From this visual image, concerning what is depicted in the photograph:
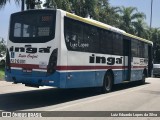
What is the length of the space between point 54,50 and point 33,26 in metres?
1.37

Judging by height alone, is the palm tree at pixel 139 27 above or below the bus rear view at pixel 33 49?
above

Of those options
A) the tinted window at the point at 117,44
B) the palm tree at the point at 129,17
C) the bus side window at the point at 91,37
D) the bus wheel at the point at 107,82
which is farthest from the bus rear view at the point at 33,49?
the palm tree at the point at 129,17

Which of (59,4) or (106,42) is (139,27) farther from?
(106,42)

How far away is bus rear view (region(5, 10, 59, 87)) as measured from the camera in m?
12.4

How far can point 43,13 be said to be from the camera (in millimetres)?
12883

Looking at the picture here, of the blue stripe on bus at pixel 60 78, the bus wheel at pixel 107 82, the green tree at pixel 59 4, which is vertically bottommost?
the bus wheel at pixel 107 82

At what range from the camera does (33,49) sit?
12812mm

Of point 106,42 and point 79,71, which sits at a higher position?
point 106,42

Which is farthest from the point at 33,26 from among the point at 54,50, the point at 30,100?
the point at 30,100

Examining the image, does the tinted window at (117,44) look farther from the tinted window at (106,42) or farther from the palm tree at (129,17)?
the palm tree at (129,17)

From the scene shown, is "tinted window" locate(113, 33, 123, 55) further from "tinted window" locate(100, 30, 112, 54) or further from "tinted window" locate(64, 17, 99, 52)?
"tinted window" locate(64, 17, 99, 52)

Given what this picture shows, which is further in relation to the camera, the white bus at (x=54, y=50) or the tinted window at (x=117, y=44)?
the tinted window at (x=117, y=44)

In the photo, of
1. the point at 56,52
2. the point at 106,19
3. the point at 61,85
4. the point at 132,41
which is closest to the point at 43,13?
the point at 56,52

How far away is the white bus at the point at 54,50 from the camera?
40.7 feet
